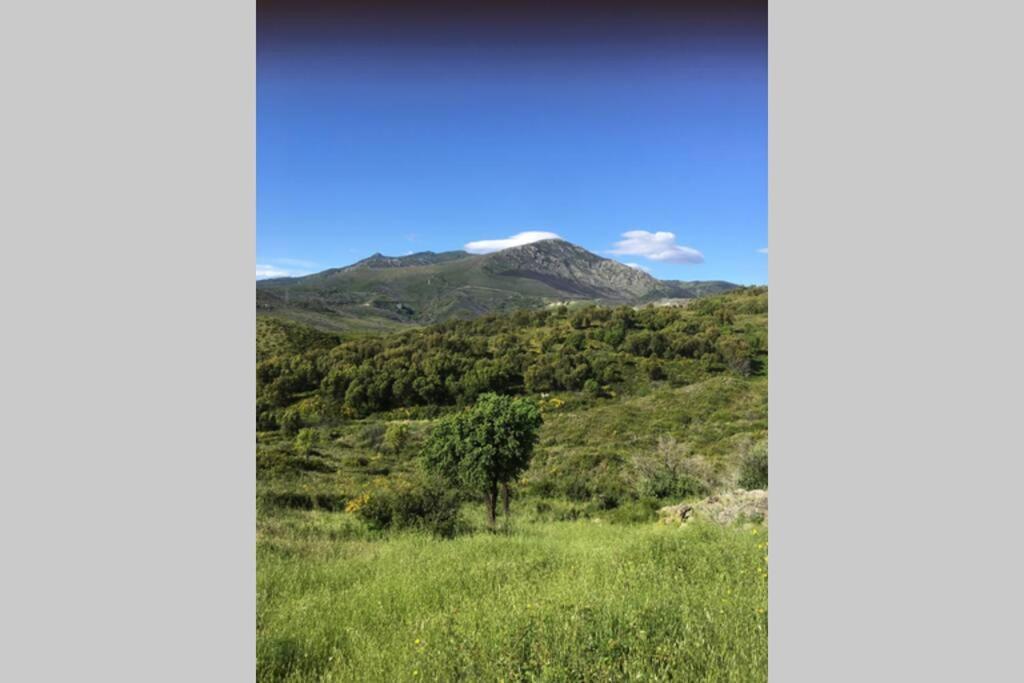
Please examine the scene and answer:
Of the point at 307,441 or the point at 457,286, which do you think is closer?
the point at 307,441

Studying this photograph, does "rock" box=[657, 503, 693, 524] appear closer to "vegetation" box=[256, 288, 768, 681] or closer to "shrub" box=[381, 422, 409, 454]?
"vegetation" box=[256, 288, 768, 681]

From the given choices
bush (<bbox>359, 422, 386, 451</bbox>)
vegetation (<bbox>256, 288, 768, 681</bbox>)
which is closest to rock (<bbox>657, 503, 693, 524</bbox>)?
vegetation (<bbox>256, 288, 768, 681</bbox>)

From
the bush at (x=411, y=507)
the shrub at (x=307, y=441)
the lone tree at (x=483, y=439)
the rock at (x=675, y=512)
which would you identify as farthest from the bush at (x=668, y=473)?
the shrub at (x=307, y=441)

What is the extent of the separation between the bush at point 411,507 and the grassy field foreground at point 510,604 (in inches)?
6.5

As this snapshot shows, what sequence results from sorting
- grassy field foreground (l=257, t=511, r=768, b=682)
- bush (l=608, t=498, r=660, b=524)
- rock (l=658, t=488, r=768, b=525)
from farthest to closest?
bush (l=608, t=498, r=660, b=524)
rock (l=658, t=488, r=768, b=525)
grassy field foreground (l=257, t=511, r=768, b=682)

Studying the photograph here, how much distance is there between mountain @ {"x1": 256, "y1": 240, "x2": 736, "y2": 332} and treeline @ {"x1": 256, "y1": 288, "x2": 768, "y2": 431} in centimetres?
17

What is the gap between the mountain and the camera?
5.48 m

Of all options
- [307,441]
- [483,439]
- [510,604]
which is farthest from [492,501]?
[307,441]

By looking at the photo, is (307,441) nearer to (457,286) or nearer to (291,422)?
(291,422)

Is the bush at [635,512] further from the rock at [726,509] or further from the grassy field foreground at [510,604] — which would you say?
the grassy field foreground at [510,604]

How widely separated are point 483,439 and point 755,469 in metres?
3.01

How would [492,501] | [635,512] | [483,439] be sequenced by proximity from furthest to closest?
1. [635,512]
2. [492,501]
3. [483,439]

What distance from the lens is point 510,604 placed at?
3.92 meters

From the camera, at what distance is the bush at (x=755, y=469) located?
19.2 ft
